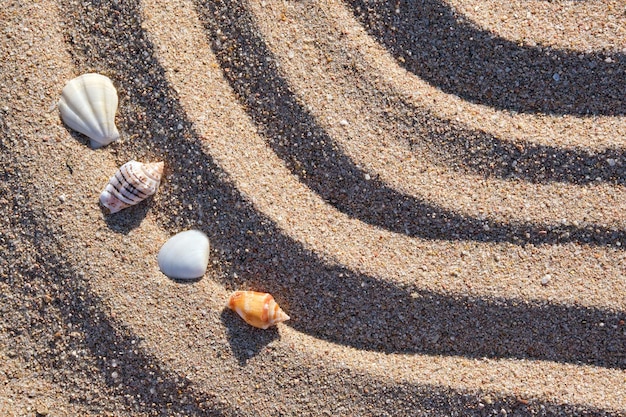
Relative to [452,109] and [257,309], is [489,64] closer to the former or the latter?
[452,109]

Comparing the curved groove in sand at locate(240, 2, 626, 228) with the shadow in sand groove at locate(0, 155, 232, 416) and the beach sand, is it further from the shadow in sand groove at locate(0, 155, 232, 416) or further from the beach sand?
the shadow in sand groove at locate(0, 155, 232, 416)

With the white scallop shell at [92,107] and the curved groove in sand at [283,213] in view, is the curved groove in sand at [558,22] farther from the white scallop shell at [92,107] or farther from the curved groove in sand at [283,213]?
the white scallop shell at [92,107]

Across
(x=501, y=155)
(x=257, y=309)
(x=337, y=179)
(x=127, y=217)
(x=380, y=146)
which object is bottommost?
(x=127, y=217)

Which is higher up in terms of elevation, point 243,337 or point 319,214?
point 319,214

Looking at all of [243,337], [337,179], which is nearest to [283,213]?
[337,179]

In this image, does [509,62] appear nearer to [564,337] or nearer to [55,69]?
[564,337]
